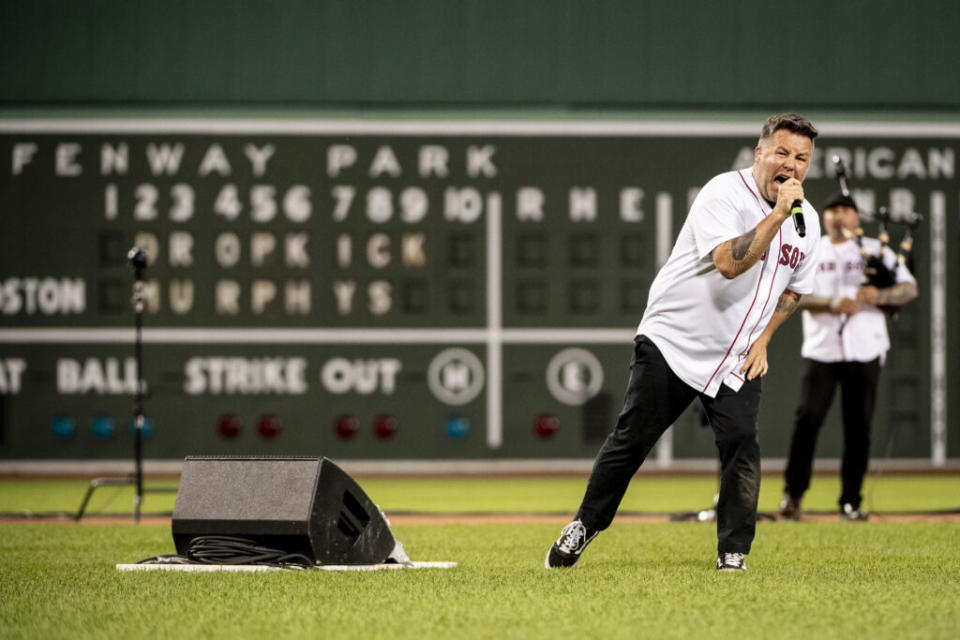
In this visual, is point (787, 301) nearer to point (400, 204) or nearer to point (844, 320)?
point (844, 320)

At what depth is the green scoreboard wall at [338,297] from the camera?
1225 cm

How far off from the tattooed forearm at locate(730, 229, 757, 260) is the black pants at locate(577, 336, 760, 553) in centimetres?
55

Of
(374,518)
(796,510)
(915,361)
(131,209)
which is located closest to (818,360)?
(796,510)

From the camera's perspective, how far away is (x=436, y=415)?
40.5ft

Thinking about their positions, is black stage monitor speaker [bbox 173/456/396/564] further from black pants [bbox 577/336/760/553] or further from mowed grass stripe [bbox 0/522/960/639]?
black pants [bbox 577/336/760/553]

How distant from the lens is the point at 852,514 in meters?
8.46

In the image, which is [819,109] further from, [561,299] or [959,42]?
[561,299]

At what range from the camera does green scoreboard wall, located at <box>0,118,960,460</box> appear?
1225cm

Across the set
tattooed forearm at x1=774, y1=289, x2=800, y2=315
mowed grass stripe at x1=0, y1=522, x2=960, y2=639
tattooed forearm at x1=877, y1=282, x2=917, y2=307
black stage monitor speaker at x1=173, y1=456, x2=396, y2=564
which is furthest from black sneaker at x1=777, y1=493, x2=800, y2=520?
black stage monitor speaker at x1=173, y1=456, x2=396, y2=564

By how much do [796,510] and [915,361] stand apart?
4737 mm

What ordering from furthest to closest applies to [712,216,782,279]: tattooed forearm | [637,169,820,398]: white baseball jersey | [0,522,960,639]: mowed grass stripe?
1. [637,169,820,398]: white baseball jersey
2. [712,216,782,279]: tattooed forearm
3. [0,522,960,639]: mowed grass stripe

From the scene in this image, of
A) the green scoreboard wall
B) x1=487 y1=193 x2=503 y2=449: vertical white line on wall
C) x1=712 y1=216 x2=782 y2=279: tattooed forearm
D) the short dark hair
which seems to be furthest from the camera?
x1=487 y1=193 x2=503 y2=449: vertical white line on wall

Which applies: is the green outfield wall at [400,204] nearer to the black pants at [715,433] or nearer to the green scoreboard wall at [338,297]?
the green scoreboard wall at [338,297]

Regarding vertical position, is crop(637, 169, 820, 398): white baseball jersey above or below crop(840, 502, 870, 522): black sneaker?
above
